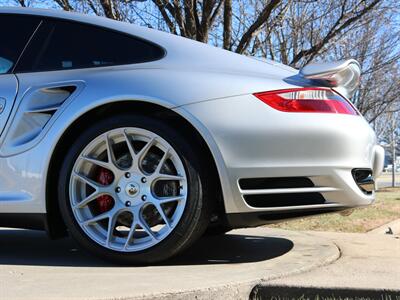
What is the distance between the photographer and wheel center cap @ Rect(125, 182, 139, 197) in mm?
3311

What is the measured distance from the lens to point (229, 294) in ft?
8.87

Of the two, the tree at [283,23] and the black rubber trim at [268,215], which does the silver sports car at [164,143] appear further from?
the tree at [283,23]

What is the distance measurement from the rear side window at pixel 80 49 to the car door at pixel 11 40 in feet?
0.26

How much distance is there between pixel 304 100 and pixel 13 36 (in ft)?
7.03

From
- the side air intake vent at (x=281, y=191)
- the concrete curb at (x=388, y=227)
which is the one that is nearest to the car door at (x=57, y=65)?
the side air intake vent at (x=281, y=191)

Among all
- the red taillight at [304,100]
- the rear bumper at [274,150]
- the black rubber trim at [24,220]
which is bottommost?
the black rubber trim at [24,220]

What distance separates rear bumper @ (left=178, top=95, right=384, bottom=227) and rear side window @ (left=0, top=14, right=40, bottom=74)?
1418 millimetres

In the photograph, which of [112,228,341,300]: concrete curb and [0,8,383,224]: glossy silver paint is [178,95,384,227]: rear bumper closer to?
[0,8,383,224]: glossy silver paint

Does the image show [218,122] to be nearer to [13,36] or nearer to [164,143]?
[164,143]

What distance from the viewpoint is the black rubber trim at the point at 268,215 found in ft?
10.4

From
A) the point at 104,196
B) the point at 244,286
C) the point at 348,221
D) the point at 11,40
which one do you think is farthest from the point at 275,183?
the point at 348,221

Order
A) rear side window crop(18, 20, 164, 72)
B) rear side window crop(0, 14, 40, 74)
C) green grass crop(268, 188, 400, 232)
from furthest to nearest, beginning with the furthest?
green grass crop(268, 188, 400, 232) → rear side window crop(0, 14, 40, 74) → rear side window crop(18, 20, 164, 72)

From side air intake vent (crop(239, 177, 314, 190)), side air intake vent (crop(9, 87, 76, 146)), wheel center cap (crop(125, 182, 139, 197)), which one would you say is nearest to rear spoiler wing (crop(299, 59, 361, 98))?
side air intake vent (crop(239, 177, 314, 190))

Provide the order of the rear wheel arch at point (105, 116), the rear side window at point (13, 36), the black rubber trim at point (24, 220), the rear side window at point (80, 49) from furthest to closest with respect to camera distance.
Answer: the rear side window at point (13, 36) < the rear side window at point (80, 49) < the black rubber trim at point (24, 220) < the rear wheel arch at point (105, 116)
